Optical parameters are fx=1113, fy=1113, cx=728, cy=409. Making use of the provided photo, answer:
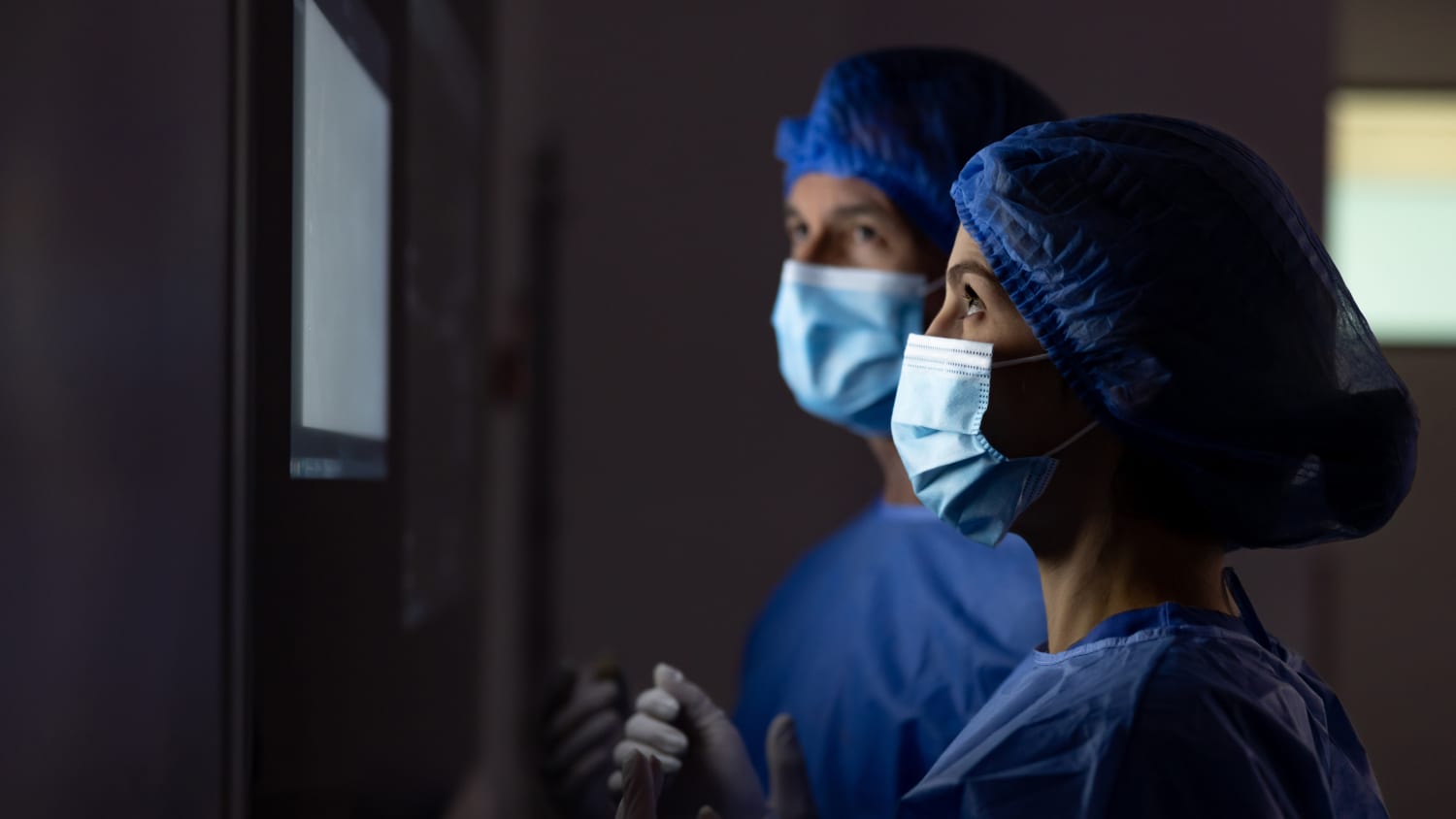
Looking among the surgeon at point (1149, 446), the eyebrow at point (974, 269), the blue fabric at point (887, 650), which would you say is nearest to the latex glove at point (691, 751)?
the blue fabric at point (887, 650)

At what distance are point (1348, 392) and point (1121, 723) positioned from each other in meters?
0.29

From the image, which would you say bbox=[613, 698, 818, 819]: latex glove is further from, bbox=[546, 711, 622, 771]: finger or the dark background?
the dark background

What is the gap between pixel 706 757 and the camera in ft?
3.70

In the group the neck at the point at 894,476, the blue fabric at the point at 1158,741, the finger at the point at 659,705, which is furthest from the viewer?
the neck at the point at 894,476

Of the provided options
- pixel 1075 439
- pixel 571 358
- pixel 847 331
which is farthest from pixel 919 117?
pixel 571 358

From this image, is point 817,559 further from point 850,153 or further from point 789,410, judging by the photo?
point 789,410

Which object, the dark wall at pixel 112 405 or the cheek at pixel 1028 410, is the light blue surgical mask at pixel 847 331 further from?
the dark wall at pixel 112 405

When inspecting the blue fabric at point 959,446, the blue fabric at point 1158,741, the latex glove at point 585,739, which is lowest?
the latex glove at point 585,739

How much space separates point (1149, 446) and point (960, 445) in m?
0.14

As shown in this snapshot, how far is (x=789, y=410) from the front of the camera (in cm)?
245

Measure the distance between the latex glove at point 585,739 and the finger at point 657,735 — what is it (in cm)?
17

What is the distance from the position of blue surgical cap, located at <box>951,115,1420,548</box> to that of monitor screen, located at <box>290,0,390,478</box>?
0.63 meters

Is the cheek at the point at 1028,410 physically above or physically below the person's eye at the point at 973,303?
below

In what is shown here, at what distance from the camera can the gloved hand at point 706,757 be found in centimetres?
108
